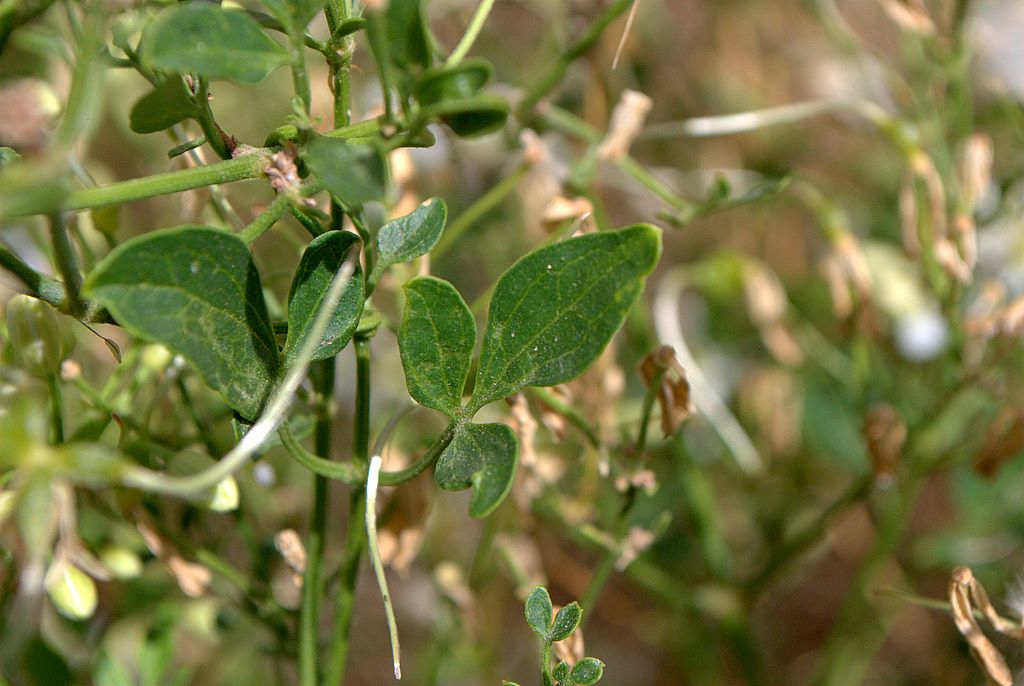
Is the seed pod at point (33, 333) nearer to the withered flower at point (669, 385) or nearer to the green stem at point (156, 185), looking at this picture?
the green stem at point (156, 185)

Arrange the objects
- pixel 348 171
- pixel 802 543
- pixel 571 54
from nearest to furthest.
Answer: pixel 348 171 → pixel 571 54 → pixel 802 543

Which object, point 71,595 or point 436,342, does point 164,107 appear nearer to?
point 436,342

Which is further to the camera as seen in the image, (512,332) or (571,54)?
(571,54)

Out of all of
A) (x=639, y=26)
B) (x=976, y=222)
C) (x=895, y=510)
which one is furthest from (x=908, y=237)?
(x=639, y=26)

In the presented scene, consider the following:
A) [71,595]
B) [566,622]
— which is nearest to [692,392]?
[566,622]

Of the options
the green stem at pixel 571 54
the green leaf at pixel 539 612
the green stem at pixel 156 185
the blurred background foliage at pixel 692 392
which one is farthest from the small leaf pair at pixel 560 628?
the green stem at pixel 571 54
